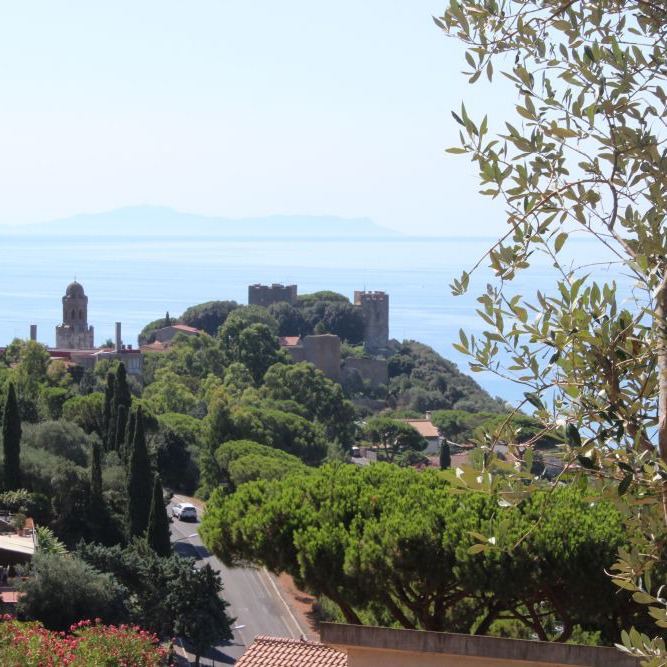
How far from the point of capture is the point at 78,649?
28.5 ft

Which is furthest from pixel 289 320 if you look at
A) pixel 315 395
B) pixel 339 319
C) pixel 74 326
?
pixel 315 395

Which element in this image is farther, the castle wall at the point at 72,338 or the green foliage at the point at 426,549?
the castle wall at the point at 72,338

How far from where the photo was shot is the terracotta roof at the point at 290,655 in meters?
8.74

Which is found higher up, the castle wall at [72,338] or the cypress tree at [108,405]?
the cypress tree at [108,405]

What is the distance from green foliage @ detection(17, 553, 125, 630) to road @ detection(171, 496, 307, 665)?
5.82 ft

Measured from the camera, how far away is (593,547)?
8.95m

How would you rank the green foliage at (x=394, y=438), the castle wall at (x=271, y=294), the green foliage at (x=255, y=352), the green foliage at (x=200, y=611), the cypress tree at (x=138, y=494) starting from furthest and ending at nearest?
the castle wall at (x=271, y=294)
the green foliage at (x=255, y=352)
the green foliage at (x=394, y=438)
the cypress tree at (x=138, y=494)
the green foliage at (x=200, y=611)

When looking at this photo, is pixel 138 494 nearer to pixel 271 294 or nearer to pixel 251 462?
pixel 251 462

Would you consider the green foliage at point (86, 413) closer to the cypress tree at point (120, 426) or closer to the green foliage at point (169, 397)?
the cypress tree at point (120, 426)

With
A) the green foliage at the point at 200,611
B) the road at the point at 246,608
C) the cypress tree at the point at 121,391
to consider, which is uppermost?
the cypress tree at the point at 121,391

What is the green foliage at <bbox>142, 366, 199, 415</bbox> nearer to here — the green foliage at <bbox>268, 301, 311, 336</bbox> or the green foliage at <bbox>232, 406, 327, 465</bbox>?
the green foliage at <bbox>232, 406, 327, 465</bbox>

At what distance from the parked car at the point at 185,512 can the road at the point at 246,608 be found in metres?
2.04

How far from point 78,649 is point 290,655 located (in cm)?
154

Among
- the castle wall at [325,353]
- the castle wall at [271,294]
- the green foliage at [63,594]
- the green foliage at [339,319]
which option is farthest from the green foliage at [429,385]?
the green foliage at [63,594]
